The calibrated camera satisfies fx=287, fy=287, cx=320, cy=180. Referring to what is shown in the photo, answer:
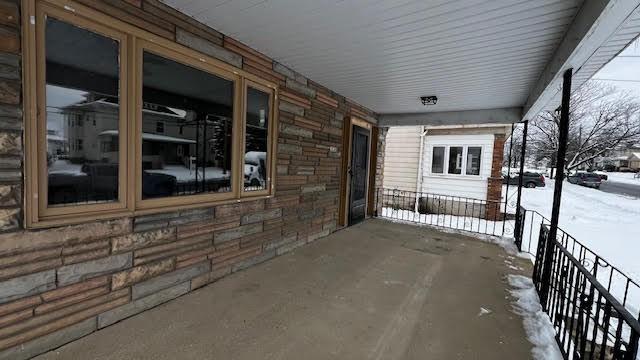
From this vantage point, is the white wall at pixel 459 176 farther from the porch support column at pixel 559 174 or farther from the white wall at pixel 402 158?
the porch support column at pixel 559 174

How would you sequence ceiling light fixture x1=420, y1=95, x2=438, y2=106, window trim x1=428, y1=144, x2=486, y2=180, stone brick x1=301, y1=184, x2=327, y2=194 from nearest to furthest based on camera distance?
stone brick x1=301, y1=184, x2=327, y2=194 → ceiling light fixture x1=420, y1=95, x2=438, y2=106 → window trim x1=428, y1=144, x2=486, y2=180

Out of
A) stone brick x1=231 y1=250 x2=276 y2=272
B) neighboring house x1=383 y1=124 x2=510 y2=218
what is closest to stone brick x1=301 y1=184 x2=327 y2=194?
stone brick x1=231 y1=250 x2=276 y2=272

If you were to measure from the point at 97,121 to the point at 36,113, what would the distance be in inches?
13.6

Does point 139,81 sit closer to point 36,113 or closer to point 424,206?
point 36,113

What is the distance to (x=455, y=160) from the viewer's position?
9.16 meters

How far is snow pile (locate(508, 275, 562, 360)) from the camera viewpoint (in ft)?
6.88

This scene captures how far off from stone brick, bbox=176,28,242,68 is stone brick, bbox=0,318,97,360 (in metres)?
2.29

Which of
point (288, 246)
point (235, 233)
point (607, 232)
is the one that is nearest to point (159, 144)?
point (235, 233)

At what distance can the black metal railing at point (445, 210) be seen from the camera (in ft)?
24.2

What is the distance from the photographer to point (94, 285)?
2021 millimetres

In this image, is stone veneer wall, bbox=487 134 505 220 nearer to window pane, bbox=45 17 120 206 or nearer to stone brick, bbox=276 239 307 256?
stone brick, bbox=276 239 307 256

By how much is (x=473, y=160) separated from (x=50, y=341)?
9602 millimetres

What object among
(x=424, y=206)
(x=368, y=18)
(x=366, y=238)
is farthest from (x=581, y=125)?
(x=368, y=18)

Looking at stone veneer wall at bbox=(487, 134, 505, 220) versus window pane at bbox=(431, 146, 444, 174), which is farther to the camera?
window pane at bbox=(431, 146, 444, 174)
